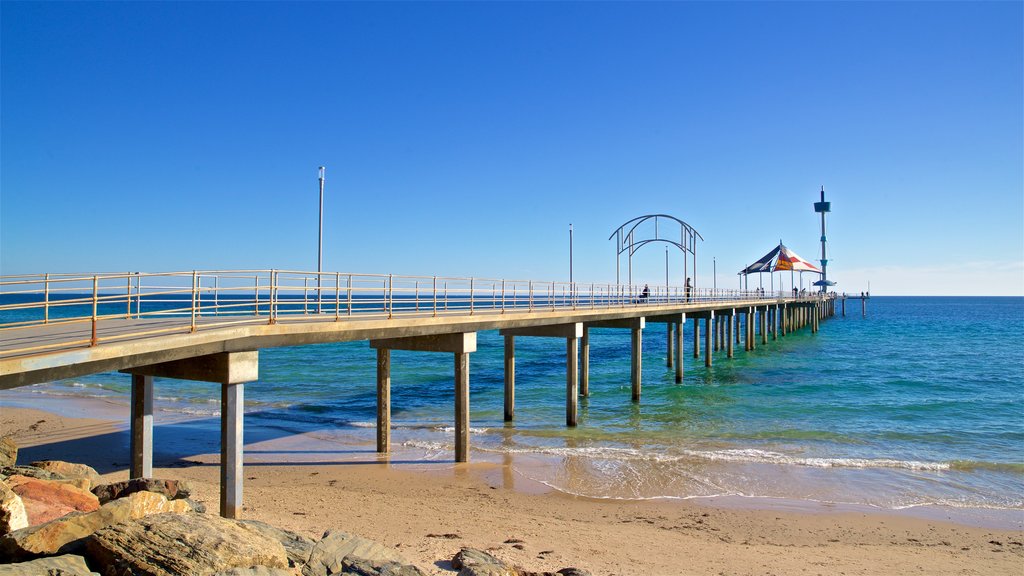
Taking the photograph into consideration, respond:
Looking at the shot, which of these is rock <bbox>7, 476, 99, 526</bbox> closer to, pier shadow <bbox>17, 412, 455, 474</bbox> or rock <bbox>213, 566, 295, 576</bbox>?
rock <bbox>213, 566, 295, 576</bbox>

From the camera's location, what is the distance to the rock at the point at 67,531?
557 cm

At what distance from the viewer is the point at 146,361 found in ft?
25.7

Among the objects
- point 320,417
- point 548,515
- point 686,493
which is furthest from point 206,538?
point 320,417

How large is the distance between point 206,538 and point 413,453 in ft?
30.8

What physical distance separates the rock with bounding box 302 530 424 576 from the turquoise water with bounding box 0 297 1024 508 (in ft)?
18.9

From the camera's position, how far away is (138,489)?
299 inches

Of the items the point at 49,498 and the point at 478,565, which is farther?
the point at 478,565

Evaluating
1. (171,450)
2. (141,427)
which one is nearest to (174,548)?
(141,427)

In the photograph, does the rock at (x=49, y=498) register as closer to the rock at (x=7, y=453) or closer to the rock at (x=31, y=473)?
the rock at (x=31, y=473)

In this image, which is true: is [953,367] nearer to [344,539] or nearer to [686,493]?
[686,493]

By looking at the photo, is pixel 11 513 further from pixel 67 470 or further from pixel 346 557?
pixel 67 470

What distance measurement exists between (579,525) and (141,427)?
279 inches

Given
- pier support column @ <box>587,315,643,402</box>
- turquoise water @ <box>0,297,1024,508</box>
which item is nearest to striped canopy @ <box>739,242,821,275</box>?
turquoise water @ <box>0,297,1024,508</box>

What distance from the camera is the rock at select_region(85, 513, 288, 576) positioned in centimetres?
537
